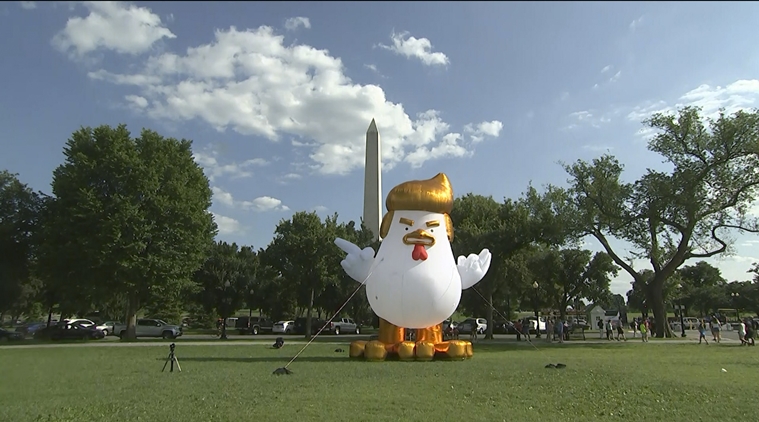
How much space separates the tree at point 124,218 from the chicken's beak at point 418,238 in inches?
767

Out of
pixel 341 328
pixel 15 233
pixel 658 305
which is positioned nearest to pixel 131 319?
pixel 15 233

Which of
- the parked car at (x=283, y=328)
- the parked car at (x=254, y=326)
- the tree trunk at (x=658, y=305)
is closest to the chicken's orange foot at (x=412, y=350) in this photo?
the tree trunk at (x=658, y=305)

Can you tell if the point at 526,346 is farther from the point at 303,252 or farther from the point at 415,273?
the point at 303,252

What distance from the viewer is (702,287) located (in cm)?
8031

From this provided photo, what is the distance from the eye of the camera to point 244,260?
42.7 meters

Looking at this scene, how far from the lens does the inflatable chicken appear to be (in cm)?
1558

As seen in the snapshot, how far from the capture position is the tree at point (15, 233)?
110 feet

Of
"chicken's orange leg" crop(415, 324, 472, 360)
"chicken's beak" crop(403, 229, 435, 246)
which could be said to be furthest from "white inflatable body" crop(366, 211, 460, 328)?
"chicken's orange leg" crop(415, 324, 472, 360)

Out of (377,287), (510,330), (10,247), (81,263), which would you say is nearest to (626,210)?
(510,330)

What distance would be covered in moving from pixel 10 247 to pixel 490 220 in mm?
30256

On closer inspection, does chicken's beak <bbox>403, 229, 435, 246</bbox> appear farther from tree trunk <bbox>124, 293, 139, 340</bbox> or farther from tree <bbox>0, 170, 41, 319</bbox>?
tree <bbox>0, 170, 41, 319</bbox>

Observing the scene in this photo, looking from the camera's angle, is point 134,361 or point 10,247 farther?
point 10,247

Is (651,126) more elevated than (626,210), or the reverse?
(651,126)

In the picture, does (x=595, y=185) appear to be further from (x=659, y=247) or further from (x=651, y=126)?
(x=659, y=247)
